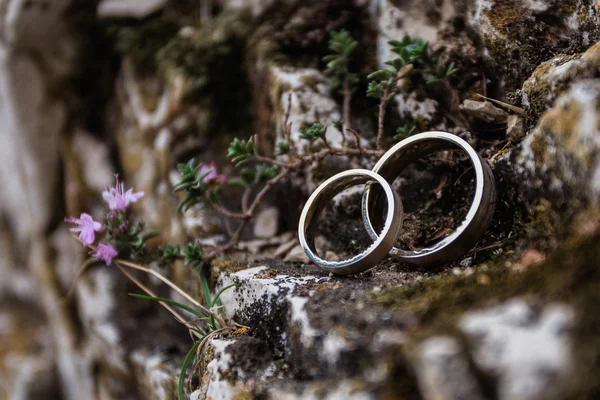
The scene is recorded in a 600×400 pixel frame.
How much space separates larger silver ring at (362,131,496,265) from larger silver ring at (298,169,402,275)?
0.21ft

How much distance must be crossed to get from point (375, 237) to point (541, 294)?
0.58m

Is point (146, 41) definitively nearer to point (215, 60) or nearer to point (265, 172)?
point (215, 60)

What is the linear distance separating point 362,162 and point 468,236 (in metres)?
0.57

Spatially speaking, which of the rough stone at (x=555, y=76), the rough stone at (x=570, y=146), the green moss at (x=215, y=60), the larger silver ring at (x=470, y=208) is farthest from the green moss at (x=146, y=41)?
the rough stone at (x=570, y=146)

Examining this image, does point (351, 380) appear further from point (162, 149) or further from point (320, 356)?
point (162, 149)

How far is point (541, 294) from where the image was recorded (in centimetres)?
84

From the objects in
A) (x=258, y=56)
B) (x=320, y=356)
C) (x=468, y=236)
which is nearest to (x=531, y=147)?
(x=468, y=236)

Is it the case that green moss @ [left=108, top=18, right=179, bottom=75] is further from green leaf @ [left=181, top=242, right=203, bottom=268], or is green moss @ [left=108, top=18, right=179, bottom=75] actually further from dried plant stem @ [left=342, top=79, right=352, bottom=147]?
green leaf @ [left=181, top=242, right=203, bottom=268]

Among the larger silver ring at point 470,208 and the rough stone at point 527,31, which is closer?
the larger silver ring at point 470,208

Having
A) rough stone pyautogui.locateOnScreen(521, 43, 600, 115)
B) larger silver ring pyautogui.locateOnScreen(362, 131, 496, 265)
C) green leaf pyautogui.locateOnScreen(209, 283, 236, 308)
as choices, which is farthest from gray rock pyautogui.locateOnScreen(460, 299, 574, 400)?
green leaf pyautogui.locateOnScreen(209, 283, 236, 308)

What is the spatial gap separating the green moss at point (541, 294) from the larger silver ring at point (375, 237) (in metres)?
0.16

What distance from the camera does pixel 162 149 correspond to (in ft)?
7.22

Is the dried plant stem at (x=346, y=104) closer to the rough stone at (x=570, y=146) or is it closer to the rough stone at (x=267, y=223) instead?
the rough stone at (x=267, y=223)

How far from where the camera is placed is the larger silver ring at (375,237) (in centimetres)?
125
